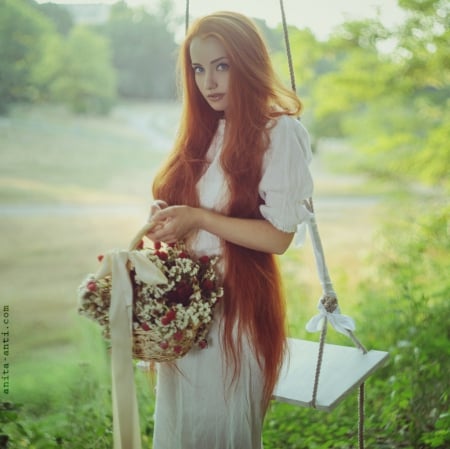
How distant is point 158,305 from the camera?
148 cm

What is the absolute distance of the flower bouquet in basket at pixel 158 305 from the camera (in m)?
1.48

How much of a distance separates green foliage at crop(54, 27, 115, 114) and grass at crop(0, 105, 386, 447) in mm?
164

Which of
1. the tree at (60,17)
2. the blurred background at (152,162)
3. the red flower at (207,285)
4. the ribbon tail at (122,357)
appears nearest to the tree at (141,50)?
the blurred background at (152,162)

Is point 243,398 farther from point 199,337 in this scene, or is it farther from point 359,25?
point 359,25

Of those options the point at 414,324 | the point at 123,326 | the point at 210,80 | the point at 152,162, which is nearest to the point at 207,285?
the point at 123,326

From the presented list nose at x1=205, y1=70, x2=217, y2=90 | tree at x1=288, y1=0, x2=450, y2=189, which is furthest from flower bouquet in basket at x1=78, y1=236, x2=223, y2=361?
tree at x1=288, y1=0, x2=450, y2=189

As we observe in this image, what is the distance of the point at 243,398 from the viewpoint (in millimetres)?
1737

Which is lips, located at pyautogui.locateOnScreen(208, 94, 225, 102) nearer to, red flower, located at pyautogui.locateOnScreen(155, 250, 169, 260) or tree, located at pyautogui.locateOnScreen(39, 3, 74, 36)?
red flower, located at pyautogui.locateOnScreen(155, 250, 169, 260)

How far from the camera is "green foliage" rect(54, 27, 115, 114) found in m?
4.71

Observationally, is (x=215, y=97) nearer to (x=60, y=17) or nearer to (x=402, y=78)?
(x=60, y=17)

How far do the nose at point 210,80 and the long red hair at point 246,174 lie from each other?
0.16 feet

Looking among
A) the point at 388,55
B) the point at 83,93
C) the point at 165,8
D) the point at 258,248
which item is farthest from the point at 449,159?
the point at 258,248

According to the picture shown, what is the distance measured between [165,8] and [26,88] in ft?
4.41

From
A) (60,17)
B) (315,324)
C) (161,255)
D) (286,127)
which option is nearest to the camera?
(161,255)
